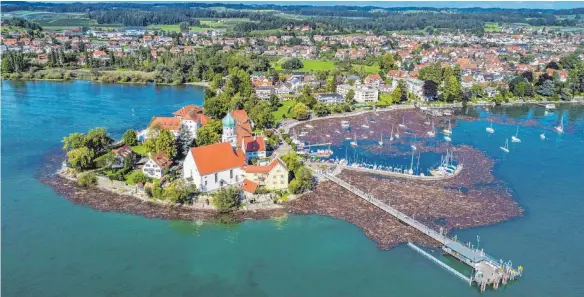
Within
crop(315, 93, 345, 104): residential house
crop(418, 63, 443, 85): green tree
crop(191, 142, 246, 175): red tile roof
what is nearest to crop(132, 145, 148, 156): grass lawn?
crop(191, 142, 246, 175): red tile roof

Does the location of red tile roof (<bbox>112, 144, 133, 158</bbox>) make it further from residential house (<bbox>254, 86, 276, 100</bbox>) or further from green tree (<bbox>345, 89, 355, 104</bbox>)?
green tree (<bbox>345, 89, 355, 104</bbox>)

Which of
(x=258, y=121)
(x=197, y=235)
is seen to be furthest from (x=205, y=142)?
(x=197, y=235)

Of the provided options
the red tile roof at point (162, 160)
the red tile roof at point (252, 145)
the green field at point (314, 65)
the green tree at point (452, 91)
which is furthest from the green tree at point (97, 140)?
the green field at point (314, 65)

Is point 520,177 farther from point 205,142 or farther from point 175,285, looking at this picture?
point 175,285

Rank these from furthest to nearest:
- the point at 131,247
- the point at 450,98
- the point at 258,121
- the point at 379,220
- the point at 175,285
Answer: the point at 450,98, the point at 258,121, the point at 379,220, the point at 131,247, the point at 175,285

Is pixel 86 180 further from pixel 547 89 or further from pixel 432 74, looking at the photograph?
pixel 547 89
